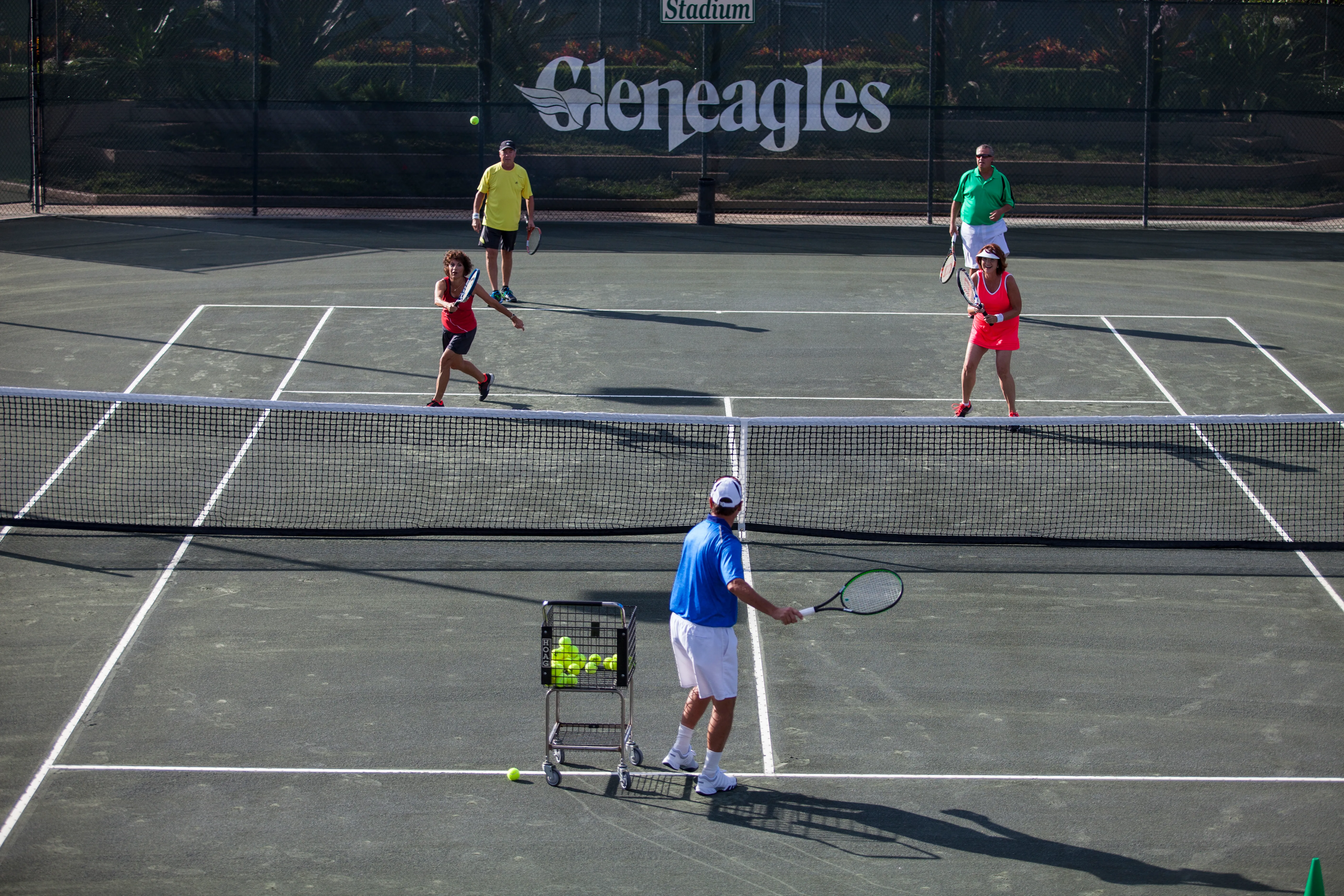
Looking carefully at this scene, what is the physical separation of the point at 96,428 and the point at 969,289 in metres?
8.12

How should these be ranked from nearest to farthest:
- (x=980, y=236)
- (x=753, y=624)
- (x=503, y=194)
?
(x=753, y=624) → (x=980, y=236) → (x=503, y=194)

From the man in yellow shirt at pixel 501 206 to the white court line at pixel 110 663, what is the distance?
450cm

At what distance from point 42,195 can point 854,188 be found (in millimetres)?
13805

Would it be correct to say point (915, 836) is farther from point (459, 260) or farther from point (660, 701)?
point (459, 260)

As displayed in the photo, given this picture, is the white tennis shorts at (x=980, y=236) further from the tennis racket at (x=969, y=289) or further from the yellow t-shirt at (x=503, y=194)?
the yellow t-shirt at (x=503, y=194)

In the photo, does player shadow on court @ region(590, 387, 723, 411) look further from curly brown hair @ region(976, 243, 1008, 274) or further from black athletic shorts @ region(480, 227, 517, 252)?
black athletic shorts @ region(480, 227, 517, 252)

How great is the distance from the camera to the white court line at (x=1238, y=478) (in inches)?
399

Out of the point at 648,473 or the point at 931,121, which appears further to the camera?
the point at 931,121

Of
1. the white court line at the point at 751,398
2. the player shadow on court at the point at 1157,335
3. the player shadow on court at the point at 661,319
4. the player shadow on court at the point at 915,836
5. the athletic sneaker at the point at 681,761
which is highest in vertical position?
the player shadow on court at the point at 661,319

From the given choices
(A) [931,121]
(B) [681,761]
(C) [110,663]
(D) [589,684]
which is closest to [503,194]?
(C) [110,663]

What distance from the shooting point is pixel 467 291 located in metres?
12.8

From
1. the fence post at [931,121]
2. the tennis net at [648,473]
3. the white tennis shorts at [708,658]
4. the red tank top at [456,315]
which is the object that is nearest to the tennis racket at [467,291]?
the red tank top at [456,315]

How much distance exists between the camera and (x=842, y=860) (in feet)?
22.5

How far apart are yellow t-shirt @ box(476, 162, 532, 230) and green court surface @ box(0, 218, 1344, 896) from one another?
2.27 metres
